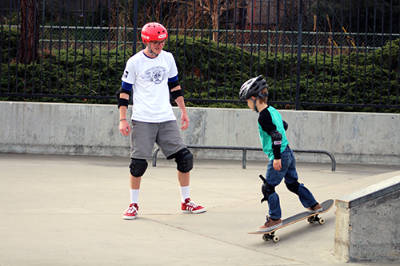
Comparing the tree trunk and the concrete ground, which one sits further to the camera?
the tree trunk

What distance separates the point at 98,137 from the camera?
11.7 m

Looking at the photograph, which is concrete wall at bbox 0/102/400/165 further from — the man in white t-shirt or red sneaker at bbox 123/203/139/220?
red sneaker at bbox 123/203/139/220

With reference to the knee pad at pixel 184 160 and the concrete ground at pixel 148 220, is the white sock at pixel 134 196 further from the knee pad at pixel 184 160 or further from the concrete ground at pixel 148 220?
the knee pad at pixel 184 160

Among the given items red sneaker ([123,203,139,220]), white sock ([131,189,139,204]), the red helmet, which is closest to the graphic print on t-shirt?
the red helmet

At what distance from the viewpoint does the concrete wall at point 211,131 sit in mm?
11594

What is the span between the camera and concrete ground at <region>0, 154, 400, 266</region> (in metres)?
5.45

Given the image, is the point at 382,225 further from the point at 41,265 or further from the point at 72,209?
the point at 72,209

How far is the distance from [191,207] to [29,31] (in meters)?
7.06

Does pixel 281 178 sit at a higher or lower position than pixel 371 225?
higher

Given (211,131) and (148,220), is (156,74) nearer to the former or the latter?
(148,220)

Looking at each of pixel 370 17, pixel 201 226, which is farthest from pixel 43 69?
pixel 370 17

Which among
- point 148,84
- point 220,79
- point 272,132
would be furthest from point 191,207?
point 220,79

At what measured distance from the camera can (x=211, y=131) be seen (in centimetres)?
1162

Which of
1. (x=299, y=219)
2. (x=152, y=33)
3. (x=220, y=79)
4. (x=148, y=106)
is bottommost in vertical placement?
(x=299, y=219)
